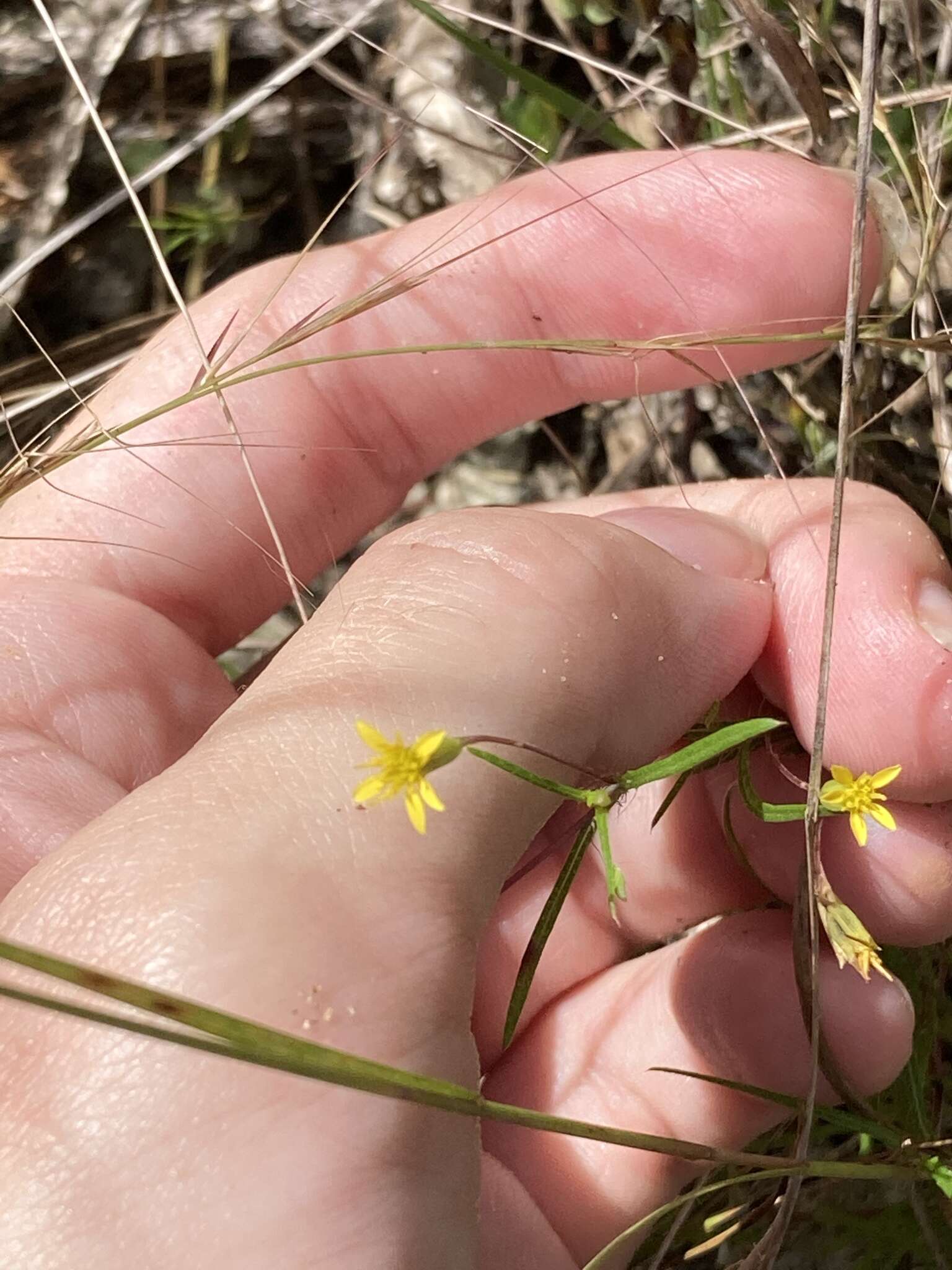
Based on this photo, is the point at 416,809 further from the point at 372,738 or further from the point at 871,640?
the point at 871,640

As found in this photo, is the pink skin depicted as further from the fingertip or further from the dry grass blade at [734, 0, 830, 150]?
the dry grass blade at [734, 0, 830, 150]

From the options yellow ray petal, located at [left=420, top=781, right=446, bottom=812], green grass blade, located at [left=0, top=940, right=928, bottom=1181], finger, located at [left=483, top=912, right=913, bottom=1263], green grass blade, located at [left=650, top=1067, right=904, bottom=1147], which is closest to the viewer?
green grass blade, located at [left=0, top=940, right=928, bottom=1181]

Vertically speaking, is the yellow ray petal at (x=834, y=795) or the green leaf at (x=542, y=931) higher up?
the green leaf at (x=542, y=931)

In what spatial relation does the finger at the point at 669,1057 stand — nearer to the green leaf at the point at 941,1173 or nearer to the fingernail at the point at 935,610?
the green leaf at the point at 941,1173

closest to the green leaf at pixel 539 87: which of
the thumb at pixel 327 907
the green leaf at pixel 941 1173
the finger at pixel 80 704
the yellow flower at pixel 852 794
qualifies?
the thumb at pixel 327 907

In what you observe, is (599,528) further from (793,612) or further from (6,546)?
(6,546)

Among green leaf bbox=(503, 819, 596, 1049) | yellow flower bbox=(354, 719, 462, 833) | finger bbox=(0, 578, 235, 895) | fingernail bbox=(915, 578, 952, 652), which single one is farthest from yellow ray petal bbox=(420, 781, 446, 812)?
fingernail bbox=(915, 578, 952, 652)

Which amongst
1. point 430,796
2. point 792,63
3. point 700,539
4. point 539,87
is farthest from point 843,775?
point 539,87
